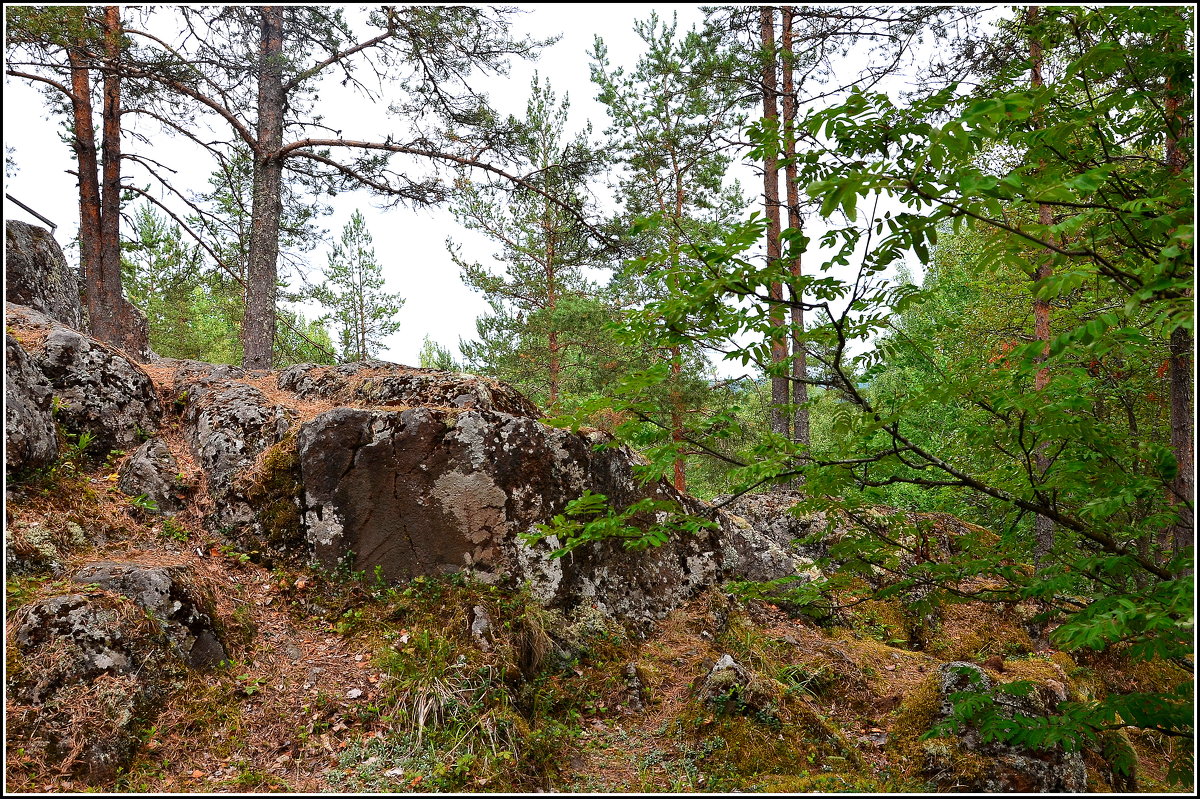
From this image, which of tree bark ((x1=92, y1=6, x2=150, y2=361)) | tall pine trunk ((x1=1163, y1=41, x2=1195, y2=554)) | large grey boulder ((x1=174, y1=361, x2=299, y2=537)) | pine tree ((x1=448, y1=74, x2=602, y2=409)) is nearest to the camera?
tall pine trunk ((x1=1163, y1=41, x2=1195, y2=554))

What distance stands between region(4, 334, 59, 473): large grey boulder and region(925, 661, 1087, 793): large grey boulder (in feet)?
24.2

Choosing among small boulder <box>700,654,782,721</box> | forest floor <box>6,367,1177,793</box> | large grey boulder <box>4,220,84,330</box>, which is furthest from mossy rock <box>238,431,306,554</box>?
large grey boulder <box>4,220,84,330</box>

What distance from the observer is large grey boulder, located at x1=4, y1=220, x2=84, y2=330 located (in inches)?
312

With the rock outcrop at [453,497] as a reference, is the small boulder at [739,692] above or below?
below

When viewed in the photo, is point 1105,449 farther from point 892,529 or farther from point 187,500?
point 187,500

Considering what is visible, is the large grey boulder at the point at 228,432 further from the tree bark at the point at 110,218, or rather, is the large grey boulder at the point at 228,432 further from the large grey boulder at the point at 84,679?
the tree bark at the point at 110,218

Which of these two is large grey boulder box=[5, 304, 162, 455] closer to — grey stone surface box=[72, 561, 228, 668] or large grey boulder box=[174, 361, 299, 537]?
large grey boulder box=[174, 361, 299, 537]

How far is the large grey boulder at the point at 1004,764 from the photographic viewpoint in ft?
14.2

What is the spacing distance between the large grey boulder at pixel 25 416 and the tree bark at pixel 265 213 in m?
3.55

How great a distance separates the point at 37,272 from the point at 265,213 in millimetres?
2953

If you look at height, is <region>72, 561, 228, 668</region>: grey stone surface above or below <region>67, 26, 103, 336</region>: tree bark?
below

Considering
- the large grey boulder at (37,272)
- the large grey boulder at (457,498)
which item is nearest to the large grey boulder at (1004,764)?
the large grey boulder at (457,498)

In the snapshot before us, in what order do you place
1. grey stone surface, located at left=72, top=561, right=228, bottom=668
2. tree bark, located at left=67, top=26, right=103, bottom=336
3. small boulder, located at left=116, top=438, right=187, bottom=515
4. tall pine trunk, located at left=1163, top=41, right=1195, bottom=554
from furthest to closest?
tree bark, located at left=67, top=26, right=103, bottom=336 → small boulder, located at left=116, top=438, right=187, bottom=515 → grey stone surface, located at left=72, top=561, right=228, bottom=668 → tall pine trunk, located at left=1163, top=41, right=1195, bottom=554

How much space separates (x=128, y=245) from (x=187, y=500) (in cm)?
734
